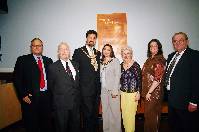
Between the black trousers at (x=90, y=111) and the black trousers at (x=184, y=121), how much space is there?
139cm

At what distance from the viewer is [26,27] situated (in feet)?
18.1

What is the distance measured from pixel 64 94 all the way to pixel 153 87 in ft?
4.83

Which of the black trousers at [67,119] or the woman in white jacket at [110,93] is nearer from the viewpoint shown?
the black trousers at [67,119]

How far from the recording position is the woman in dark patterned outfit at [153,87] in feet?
11.9

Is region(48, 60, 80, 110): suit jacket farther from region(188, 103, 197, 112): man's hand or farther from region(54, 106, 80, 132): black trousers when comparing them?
region(188, 103, 197, 112): man's hand

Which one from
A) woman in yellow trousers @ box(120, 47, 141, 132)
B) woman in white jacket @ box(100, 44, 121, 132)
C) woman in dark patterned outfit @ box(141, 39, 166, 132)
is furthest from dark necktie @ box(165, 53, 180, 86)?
woman in white jacket @ box(100, 44, 121, 132)

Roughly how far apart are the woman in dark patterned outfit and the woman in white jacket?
0.50m

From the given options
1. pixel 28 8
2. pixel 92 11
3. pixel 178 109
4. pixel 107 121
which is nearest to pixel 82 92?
pixel 107 121

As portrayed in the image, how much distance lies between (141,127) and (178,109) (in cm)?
177

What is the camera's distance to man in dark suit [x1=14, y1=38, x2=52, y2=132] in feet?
11.6

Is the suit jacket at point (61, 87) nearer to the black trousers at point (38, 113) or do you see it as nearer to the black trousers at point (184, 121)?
the black trousers at point (38, 113)

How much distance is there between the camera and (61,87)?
3473mm

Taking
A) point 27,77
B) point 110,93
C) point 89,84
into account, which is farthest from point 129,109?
point 27,77

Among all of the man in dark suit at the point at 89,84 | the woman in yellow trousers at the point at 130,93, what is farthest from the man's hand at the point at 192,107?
the man in dark suit at the point at 89,84
